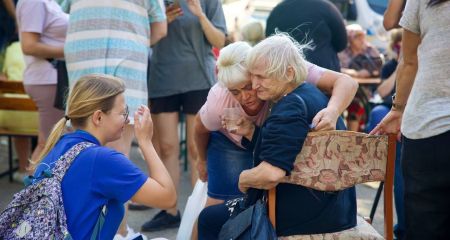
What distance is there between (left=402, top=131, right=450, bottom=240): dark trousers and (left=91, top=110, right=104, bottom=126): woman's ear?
117 cm

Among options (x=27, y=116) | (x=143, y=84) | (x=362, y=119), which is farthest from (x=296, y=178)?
(x=362, y=119)

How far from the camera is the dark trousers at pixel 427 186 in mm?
2350

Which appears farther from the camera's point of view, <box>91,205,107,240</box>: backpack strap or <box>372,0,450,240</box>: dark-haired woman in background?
<box>91,205,107,240</box>: backpack strap

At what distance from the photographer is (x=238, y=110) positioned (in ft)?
9.89

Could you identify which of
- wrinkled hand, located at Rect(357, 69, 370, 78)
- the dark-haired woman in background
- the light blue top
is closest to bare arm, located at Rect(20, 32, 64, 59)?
the light blue top

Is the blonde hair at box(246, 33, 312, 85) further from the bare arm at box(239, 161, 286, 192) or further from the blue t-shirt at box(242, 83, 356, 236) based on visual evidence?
the bare arm at box(239, 161, 286, 192)

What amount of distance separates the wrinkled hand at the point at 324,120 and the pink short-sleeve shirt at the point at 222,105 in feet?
1.36

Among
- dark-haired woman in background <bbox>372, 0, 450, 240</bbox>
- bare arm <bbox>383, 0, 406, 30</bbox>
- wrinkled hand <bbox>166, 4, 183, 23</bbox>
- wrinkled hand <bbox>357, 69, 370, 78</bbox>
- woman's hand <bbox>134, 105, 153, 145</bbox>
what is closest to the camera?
dark-haired woman in background <bbox>372, 0, 450, 240</bbox>

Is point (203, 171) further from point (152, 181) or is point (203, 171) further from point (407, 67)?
point (407, 67)

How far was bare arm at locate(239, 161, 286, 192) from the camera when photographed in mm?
2438

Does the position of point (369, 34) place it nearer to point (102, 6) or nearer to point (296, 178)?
point (102, 6)

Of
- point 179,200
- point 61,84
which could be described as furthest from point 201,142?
point 179,200

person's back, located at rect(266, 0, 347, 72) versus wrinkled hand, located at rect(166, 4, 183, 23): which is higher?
person's back, located at rect(266, 0, 347, 72)

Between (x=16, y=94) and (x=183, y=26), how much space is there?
6.21 ft
